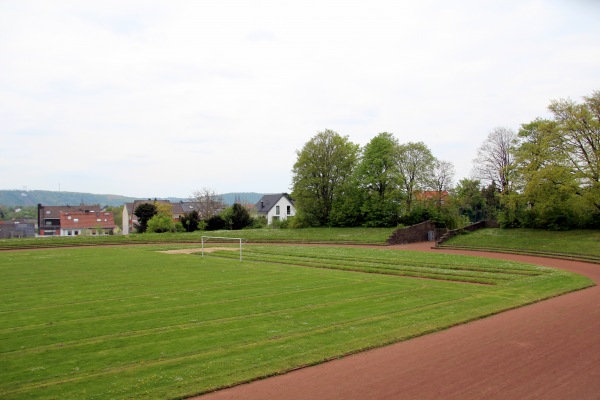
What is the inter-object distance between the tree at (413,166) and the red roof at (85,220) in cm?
7693

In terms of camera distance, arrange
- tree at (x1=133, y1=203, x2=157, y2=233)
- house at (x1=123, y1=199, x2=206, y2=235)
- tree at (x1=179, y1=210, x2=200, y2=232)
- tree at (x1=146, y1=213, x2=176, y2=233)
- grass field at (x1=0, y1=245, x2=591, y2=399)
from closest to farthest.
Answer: grass field at (x1=0, y1=245, x2=591, y2=399) → tree at (x1=146, y1=213, x2=176, y2=233) → tree at (x1=179, y1=210, x2=200, y2=232) → tree at (x1=133, y1=203, x2=157, y2=233) → house at (x1=123, y1=199, x2=206, y2=235)

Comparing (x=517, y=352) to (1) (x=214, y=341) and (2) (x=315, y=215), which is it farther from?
(2) (x=315, y=215)

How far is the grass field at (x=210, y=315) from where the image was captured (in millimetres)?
9607

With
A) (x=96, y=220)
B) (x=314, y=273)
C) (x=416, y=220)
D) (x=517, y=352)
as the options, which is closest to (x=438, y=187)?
(x=416, y=220)

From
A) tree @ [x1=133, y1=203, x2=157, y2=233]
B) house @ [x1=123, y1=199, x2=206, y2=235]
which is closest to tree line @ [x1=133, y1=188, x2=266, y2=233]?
tree @ [x1=133, y1=203, x2=157, y2=233]

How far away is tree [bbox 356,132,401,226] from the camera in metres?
57.2

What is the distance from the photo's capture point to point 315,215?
64.0 metres

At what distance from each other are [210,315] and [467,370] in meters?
8.60

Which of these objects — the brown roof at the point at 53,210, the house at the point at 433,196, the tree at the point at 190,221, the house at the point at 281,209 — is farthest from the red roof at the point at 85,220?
the house at the point at 433,196

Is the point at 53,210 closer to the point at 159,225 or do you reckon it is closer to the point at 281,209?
the point at 281,209

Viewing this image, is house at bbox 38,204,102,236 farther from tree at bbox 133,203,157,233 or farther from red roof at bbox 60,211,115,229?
tree at bbox 133,203,157,233

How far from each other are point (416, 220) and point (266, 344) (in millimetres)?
47037

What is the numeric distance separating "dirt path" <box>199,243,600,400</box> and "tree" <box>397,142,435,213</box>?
141 feet

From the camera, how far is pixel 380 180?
57781mm
